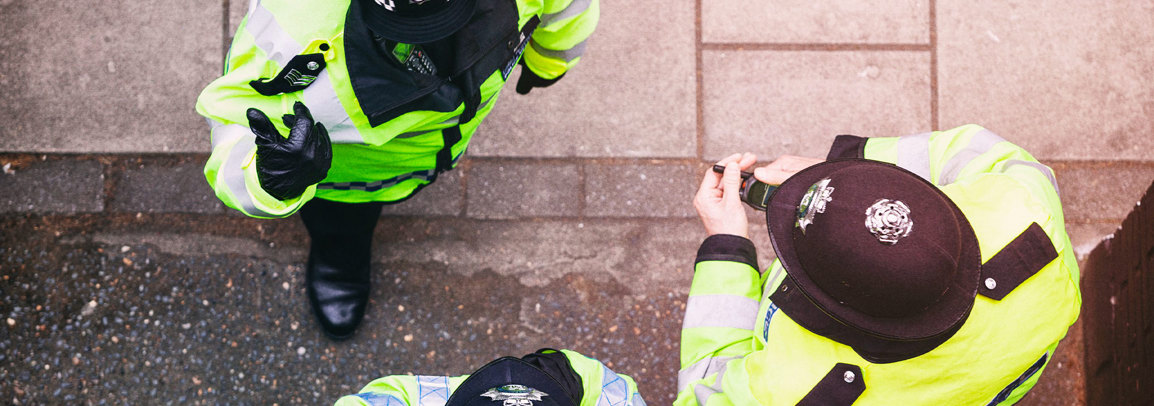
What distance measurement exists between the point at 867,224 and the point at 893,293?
133mm

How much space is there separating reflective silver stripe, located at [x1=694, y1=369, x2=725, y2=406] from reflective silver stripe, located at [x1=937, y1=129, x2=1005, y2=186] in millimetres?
729

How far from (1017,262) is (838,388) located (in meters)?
0.43

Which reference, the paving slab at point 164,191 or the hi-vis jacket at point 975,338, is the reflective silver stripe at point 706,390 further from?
the paving slab at point 164,191

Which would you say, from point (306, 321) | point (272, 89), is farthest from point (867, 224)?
point (306, 321)

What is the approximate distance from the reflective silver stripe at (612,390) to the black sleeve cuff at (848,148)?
0.84 meters

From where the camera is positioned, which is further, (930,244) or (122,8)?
(122,8)

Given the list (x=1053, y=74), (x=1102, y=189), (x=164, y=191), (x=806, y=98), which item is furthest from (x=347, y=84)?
(x=1102, y=189)

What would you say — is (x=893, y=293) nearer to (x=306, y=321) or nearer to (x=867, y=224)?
(x=867, y=224)

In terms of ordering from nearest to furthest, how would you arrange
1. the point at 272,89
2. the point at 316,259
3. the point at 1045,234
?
the point at 1045,234 < the point at 272,89 < the point at 316,259

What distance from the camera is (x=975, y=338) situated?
4.89ft

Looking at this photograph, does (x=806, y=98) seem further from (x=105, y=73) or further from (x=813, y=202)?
(x=105, y=73)

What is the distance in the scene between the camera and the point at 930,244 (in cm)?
136

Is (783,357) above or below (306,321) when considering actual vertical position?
above

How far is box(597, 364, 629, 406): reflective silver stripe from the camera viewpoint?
6.12ft
